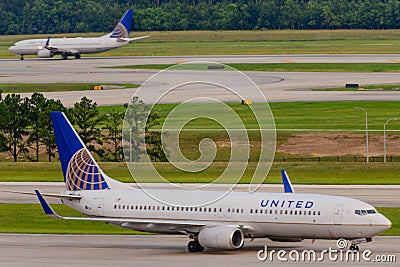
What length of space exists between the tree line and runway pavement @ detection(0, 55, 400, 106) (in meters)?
19.1

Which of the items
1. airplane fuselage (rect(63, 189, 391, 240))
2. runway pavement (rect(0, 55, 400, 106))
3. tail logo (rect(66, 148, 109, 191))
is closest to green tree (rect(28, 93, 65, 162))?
runway pavement (rect(0, 55, 400, 106))

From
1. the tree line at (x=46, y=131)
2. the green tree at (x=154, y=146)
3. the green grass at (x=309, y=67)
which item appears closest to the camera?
the green tree at (x=154, y=146)

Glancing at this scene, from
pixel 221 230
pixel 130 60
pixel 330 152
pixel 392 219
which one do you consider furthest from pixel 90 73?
pixel 221 230

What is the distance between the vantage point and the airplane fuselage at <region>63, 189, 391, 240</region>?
166ft

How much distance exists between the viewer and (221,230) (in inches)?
2046

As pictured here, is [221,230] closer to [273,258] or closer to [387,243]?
[273,258]

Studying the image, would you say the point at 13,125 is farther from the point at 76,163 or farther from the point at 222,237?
the point at 222,237

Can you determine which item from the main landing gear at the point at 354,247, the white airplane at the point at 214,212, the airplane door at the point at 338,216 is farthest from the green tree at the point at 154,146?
the airplane door at the point at 338,216

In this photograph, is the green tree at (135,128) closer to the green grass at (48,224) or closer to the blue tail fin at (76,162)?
the green grass at (48,224)

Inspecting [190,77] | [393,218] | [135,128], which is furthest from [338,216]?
[190,77]

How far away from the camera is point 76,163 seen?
58.4m

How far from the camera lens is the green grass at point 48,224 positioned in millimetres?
64750

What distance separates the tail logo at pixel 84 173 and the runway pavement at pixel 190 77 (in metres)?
73.1

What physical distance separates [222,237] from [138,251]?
553 centimetres
